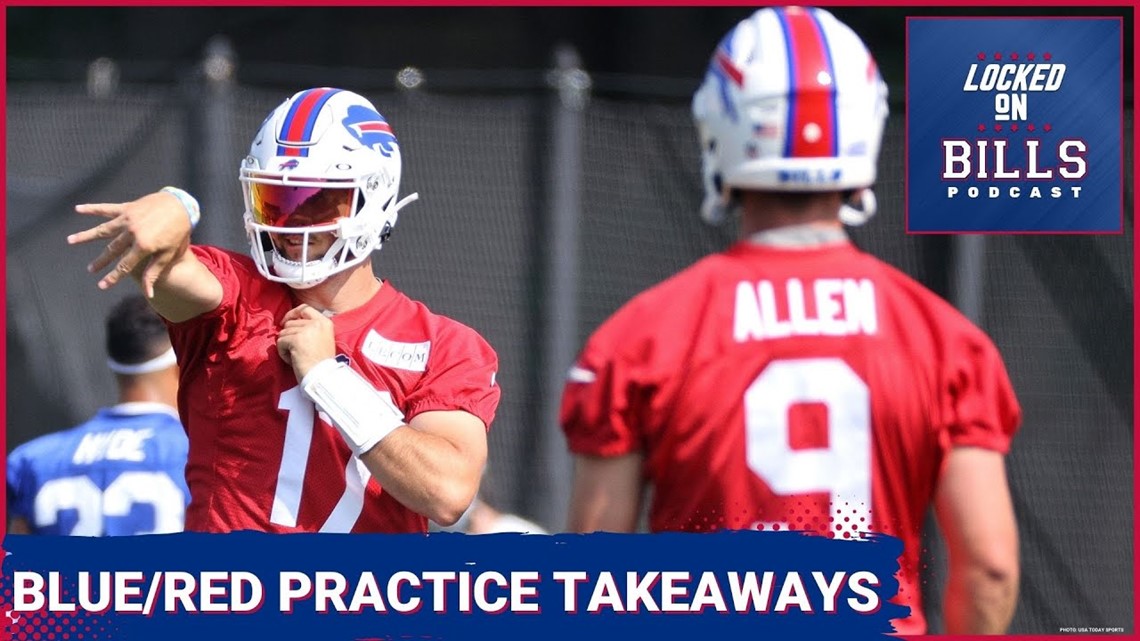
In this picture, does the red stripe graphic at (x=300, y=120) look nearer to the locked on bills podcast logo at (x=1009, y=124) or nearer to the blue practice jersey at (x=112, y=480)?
the blue practice jersey at (x=112, y=480)

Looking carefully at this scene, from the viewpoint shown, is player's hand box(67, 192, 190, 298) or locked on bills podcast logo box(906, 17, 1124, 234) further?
locked on bills podcast logo box(906, 17, 1124, 234)

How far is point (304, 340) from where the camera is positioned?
349cm

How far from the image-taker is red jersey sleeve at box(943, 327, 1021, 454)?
108 inches

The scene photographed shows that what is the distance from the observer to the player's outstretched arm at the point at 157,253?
3.27 meters

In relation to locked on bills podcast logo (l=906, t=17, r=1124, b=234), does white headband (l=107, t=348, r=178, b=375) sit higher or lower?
lower

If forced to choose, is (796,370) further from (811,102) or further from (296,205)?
(296,205)

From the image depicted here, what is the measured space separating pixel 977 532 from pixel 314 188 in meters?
1.70

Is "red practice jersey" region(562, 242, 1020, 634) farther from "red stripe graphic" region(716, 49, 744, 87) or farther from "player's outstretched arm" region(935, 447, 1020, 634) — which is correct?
"red stripe graphic" region(716, 49, 744, 87)

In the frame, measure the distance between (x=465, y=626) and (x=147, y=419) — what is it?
5.60 ft

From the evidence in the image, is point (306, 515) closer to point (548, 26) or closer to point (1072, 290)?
point (1072, 290)

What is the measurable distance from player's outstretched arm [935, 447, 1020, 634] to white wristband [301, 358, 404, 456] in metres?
1.19

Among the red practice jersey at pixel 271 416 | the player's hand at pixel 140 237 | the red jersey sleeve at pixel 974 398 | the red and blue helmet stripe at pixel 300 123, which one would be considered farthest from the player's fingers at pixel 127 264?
the red jersey sleeve at pixel 974 398

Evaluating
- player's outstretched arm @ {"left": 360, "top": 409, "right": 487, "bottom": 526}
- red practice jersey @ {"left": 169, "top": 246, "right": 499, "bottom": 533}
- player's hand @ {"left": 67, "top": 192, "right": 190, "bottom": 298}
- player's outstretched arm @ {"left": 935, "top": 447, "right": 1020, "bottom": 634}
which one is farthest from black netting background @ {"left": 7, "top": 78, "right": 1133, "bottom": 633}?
player's outstretched arm @ {"left": 935, "top": 447, "right": 1020, "bottom": 634}

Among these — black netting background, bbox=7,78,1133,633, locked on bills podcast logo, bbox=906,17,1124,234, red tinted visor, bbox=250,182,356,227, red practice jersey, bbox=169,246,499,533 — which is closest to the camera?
red practice jersey, bbox=169,246,499,533
